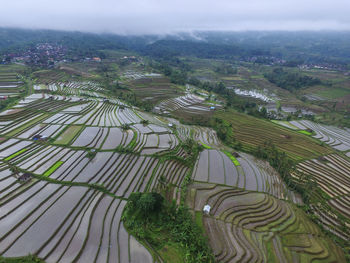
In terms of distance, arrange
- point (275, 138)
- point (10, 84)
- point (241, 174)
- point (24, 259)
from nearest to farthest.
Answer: point (24, 259) < point (241, 174) < point (275, 138) < point (10, 84)

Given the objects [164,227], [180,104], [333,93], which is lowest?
[333,93]

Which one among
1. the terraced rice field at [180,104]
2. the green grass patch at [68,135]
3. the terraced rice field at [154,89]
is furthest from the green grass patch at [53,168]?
the terraced rice field at [154,89]

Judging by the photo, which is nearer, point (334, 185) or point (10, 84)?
point (334, 185)

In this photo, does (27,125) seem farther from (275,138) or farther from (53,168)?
(275,138)

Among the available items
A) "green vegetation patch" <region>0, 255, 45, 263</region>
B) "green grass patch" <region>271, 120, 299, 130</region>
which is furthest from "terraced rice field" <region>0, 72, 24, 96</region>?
"green grass patch" <region>271, 120, 299, 130</region>

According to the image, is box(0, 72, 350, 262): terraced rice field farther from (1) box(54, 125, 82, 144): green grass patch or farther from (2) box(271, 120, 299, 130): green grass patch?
(2) box(271, 120, 299, 130): green grass patch

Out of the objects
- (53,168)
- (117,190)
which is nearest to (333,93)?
(117,190)
